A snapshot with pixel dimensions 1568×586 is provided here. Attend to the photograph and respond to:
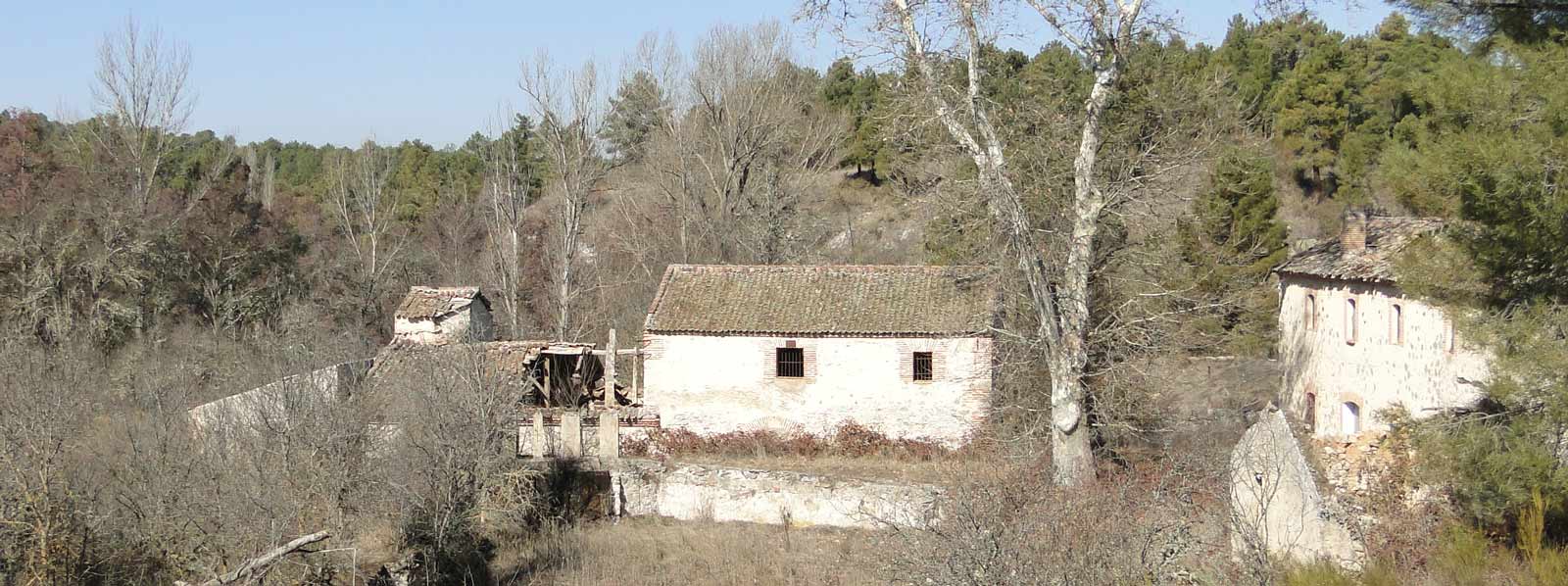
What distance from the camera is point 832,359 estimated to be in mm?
21219

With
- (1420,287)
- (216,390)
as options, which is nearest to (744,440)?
(216,390)

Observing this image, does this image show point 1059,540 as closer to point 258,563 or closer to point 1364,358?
point 258,563

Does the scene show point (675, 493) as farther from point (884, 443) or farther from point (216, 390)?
point (216, 390)

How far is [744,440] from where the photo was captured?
2139cm

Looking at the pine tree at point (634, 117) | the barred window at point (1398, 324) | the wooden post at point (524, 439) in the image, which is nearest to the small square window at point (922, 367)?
the wooden post at point (524, 439)

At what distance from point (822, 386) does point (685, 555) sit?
17.9 ft

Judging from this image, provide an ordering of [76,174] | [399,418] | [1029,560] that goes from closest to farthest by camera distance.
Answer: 1. [1029,560]
2. [399,418]
3. [76,174]

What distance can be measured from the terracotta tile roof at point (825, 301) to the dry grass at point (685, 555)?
13.0 ft

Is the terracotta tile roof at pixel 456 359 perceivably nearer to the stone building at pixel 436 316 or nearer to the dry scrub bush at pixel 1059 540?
the stone building at pixel 436 316

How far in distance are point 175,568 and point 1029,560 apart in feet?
25.7

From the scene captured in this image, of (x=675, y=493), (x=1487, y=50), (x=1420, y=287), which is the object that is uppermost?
(x=1487, y=50)

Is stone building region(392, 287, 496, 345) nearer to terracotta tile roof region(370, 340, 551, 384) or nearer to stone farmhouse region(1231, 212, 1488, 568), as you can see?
terracotta tile roof region(370, 340, 551, 384)

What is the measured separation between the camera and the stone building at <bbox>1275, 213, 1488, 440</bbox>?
18.1m

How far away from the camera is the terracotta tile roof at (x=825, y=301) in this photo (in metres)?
21.2
